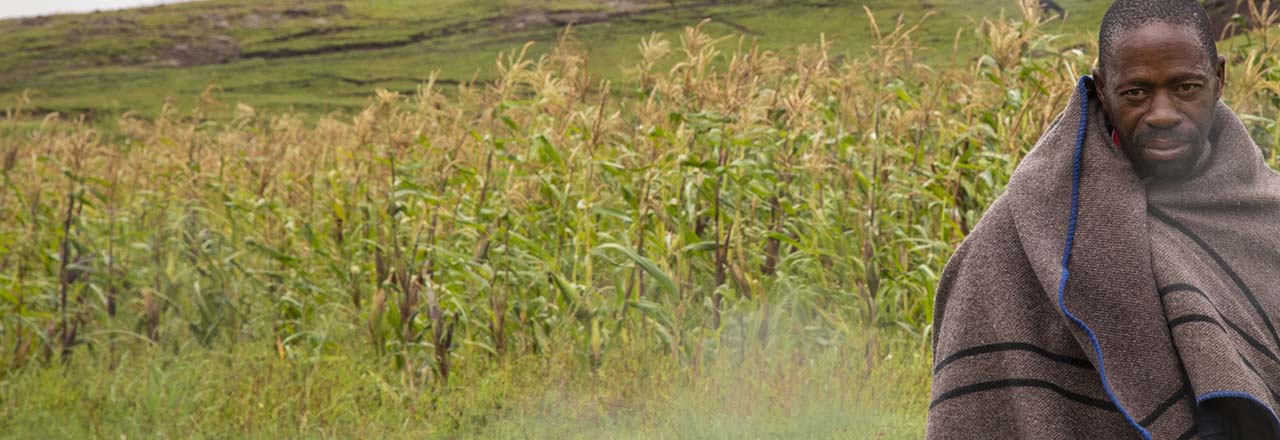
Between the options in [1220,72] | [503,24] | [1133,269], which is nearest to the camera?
[1133,269]

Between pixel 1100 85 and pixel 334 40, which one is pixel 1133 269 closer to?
pixel 1100 85

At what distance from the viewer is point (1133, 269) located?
1595 mm

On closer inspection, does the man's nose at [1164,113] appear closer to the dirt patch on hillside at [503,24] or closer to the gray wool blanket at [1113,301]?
the gray wool blanket at [1113,301]

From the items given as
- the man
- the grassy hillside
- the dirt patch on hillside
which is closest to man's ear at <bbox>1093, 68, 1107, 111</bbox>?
the man

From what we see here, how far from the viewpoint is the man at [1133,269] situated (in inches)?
62.5

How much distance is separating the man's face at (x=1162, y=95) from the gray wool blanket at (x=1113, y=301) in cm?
4

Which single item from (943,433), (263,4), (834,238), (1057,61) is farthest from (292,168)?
(263,4)

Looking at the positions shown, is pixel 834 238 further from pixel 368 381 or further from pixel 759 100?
pixel 368 381

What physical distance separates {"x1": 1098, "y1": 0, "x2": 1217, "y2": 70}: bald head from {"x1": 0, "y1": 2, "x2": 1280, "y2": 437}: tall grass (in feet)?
6.06

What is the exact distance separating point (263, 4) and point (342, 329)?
45471 mm

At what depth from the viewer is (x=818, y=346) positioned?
4.03 m

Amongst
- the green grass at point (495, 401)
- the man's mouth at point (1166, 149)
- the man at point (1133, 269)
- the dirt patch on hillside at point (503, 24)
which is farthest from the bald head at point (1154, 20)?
the dirt patch on hillside at point (503, 24)

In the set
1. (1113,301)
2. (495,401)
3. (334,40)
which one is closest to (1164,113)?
(1113,301)

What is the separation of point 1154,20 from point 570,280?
2939mm
